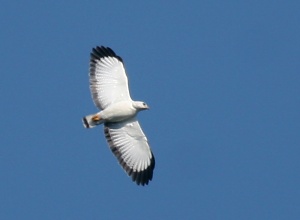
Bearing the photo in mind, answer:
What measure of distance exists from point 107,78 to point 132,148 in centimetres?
225

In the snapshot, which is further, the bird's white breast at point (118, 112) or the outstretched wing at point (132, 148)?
the outstretched wing at point (132, 148)

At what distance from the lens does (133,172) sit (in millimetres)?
20984

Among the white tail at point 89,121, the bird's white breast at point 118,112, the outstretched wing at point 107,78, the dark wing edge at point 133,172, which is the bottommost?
the dark wing edge at point 133,172

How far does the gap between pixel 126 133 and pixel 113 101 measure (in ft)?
3.41

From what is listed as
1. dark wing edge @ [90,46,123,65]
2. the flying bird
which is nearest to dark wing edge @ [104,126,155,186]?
the flying bird

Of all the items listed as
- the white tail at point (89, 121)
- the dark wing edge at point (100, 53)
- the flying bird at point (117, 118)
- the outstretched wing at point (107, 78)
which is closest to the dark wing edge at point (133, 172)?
the flying bird at point (117, 118)

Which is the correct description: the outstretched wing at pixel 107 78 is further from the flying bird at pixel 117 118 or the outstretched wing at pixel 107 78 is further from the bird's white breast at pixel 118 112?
the bird's white breast at pixel 118 112

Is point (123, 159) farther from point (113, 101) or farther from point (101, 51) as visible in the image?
point (101, 51)

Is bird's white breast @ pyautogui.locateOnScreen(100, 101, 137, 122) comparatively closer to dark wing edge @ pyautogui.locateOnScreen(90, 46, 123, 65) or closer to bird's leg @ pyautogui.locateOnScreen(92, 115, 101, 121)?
bird's leg @ pyautogui.locateOnScreen(92, 115, 101, 121)

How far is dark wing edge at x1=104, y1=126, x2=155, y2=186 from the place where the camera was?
67.8 feet

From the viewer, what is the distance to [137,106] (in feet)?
64.3

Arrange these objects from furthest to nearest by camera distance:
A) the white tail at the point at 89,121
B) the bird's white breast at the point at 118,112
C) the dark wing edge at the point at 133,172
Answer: the dark wing edge at the point at 133,172 < the white tail at the point at 89,121 < the bird's white breast at the point at 118,112

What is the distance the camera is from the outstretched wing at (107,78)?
20500 mm

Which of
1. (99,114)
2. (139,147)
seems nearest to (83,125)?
(99,114)
